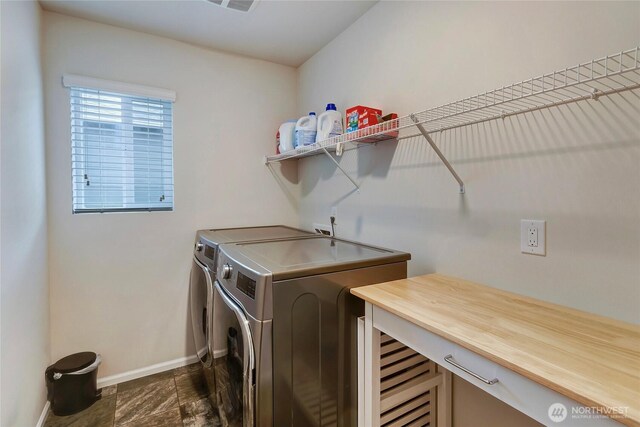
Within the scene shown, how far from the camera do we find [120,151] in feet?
6.77

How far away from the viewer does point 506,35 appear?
1173 mm

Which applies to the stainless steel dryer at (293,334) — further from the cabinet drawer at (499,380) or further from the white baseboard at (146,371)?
the white baseboard at (146,371)

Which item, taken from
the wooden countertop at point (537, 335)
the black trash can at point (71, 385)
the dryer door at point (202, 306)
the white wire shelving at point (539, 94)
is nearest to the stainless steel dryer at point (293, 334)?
the wooden countertop at point (537, 335)

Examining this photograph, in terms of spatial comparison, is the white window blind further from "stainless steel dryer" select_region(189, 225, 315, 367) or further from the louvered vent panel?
the louvered vent panel

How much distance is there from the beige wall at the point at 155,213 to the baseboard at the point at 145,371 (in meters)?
0.03

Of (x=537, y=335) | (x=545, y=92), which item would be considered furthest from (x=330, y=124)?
(x=537, y=335)

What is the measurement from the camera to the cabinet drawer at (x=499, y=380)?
602mm

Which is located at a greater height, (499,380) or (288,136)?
(288,136)

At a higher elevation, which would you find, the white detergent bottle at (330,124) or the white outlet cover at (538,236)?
the white detergent bottle at (330,124)

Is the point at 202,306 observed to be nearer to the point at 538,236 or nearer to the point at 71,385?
the point at 71,385

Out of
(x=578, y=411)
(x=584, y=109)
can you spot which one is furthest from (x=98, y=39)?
(x=578, y=411)

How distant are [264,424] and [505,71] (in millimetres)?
1591

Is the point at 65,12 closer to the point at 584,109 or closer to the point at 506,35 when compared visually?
the point at 506,35

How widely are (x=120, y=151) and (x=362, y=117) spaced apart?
1.62m
